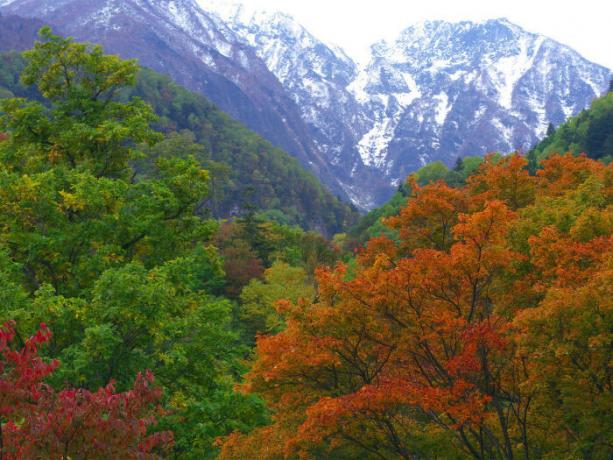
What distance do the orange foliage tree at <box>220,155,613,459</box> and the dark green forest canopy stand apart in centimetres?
14114

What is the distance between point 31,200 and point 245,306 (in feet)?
104

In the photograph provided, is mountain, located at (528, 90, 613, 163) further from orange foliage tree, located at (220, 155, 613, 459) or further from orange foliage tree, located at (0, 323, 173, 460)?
orange foliage tree, located at (0, 323, 173, 460)

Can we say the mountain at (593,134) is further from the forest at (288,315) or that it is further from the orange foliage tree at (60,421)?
the orange foliage tree at (60,421)

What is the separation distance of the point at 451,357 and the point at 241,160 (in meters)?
161

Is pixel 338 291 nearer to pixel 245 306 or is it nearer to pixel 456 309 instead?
pixel 456 309

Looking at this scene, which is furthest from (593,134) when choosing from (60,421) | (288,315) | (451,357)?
(60,421)

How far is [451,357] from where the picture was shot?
1572cm

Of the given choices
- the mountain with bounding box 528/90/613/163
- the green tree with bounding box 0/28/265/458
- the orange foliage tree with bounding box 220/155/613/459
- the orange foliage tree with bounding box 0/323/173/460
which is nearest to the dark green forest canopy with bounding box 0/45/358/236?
the mountain with bounding box 528/90/613/163

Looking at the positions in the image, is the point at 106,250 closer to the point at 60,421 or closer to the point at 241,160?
the point at 60,421

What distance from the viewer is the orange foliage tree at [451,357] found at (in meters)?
13.3

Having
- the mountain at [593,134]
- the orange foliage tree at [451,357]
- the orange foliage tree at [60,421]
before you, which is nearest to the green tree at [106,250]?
the orange foliage tree at [451,357]

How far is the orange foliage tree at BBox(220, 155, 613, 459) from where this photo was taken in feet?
43.5

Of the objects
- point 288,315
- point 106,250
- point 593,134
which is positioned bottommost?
point 106,250

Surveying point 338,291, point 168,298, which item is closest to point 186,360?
point 168,298
